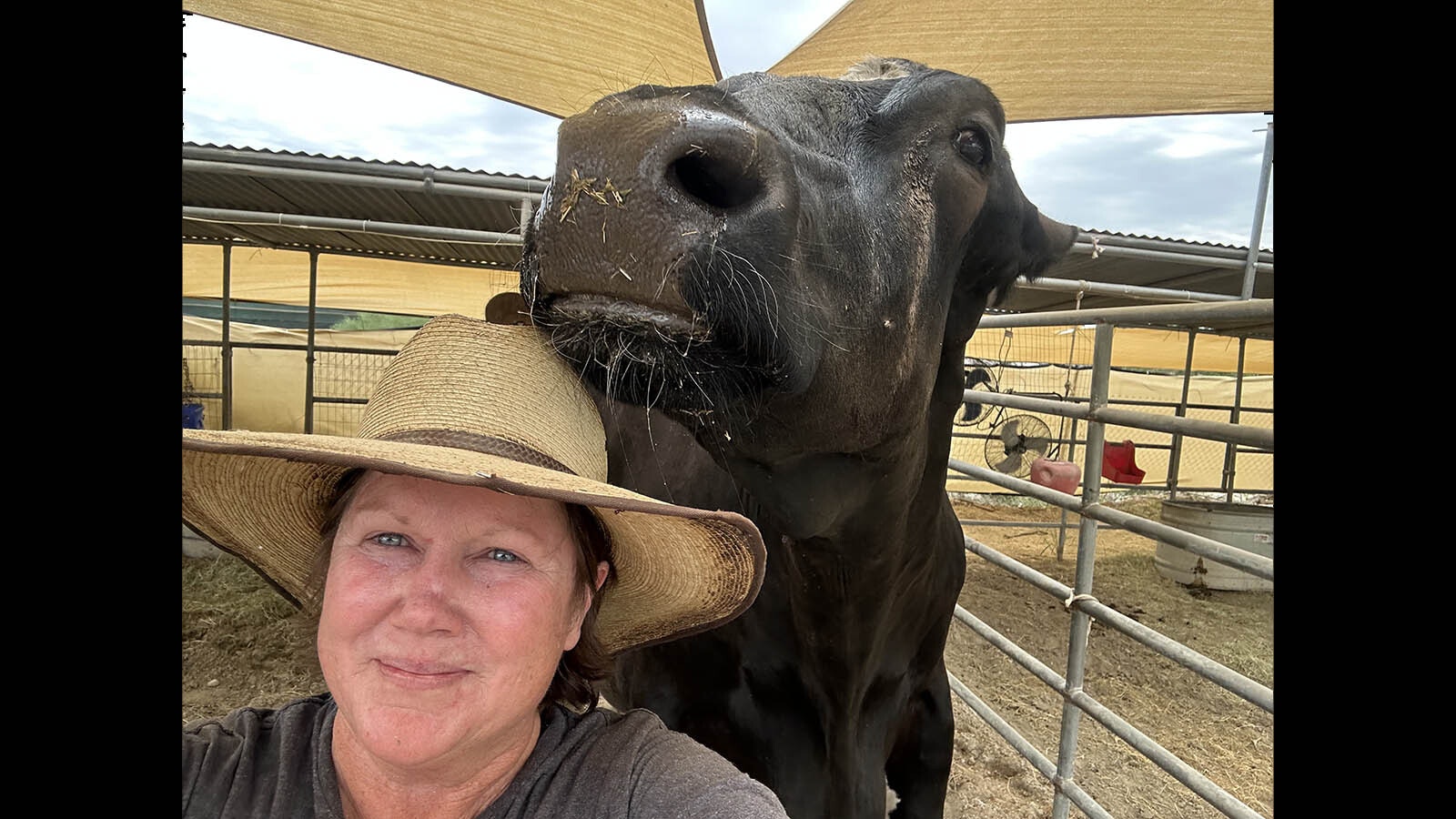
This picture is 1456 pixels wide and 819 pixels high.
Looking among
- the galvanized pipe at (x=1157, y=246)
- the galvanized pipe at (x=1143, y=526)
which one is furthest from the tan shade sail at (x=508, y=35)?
the galvanized pipe at (x=1157, y=246)

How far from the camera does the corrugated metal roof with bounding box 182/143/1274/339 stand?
4.81 metres

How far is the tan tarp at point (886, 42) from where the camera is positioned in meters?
3.97

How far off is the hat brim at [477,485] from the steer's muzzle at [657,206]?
28 cm

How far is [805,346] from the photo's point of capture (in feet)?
4.27

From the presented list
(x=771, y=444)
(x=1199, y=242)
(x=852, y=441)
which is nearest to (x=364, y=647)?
(x=771, y=444)

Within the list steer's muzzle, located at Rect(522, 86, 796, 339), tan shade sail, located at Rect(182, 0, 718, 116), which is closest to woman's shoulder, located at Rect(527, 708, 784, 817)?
steer's muzzle, located at Rect(522, 86, 796, 339)

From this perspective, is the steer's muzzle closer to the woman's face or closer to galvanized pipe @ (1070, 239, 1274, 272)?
the woman's face

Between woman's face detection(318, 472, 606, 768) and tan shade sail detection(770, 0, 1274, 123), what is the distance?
156 inches

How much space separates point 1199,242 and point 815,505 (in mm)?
5522

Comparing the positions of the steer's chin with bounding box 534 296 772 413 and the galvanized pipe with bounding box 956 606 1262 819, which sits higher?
the steer's chin with bounding box 534 296 772 413

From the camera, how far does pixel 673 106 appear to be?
1.07 m

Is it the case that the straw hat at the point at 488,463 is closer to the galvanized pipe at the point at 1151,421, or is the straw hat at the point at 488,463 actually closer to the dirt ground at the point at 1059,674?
the galvanized pipe at the point at 1151,421
